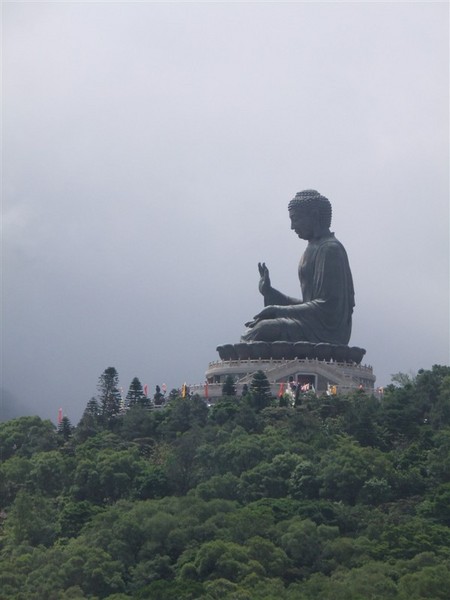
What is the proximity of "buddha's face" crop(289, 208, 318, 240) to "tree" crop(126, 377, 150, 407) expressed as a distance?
997 cm

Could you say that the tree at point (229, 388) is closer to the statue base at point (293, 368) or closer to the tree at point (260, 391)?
the statue base at point (293, 368)

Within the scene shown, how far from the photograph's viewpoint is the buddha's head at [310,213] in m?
71.4

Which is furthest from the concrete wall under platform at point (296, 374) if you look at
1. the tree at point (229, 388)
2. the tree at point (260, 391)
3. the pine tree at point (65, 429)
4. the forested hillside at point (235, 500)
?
the pine tree at point (65, 429)

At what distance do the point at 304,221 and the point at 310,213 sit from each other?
0.37 meters

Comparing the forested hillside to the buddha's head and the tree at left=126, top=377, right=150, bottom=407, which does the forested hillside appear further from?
the buddha's head

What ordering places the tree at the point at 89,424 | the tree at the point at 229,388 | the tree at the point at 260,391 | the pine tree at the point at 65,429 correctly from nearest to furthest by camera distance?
the tree at the point at 89,424 < the pine tree at the point at 65,429 < the tree at the point at 260,391 < the tree at the point at 229,388

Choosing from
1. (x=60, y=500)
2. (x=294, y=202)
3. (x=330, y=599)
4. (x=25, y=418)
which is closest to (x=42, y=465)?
(x=60, y=500)

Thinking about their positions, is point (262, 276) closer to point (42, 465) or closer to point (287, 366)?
point (287, 366)

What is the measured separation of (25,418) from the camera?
6284cm

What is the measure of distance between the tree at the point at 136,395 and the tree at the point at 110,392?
0.46m

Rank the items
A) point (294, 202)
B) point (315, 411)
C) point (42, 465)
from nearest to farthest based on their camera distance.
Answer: point (42, 465) → point (315, 411) → point (294, 202)

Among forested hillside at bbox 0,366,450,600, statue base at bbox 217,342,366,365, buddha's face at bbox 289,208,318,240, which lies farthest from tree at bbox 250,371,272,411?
buddha's face at bbox 289,208,318,240

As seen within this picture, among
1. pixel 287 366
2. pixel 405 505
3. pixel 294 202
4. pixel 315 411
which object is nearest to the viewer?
pixel 405 505

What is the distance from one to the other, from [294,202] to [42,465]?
19.3m
